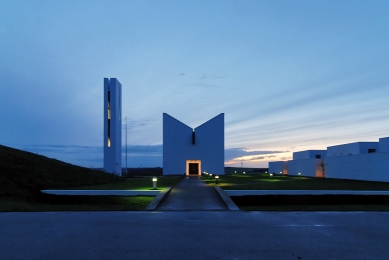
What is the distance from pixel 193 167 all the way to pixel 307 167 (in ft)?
48.6

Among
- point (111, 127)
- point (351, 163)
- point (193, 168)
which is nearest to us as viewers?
point (351, 163)

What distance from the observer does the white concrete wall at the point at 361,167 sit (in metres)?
27.0

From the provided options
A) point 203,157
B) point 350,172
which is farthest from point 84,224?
point 203,157

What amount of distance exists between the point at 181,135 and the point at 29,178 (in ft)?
95.5

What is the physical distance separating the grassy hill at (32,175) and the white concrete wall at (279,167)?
123ft

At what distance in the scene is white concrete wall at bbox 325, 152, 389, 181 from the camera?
27.0 m

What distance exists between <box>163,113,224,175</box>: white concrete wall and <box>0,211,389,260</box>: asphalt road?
36.4 meters

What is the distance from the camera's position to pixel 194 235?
22.1 ft

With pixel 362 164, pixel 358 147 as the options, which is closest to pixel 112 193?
pixel 362 164

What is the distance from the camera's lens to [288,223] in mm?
8008

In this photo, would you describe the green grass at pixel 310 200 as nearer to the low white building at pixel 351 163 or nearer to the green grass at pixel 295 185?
the green grass at pixel 295 185

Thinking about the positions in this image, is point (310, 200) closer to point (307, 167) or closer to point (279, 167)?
point (307, 167)

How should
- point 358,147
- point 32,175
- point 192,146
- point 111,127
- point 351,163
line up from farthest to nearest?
point 192,146 → point 358,147 → point 111,127 → point 351,163 → point 32,175

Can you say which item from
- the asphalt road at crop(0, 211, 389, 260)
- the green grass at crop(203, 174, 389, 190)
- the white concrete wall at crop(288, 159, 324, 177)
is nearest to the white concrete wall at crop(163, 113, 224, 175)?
the white concrete wall at crop(288, 159, 324, 177)
